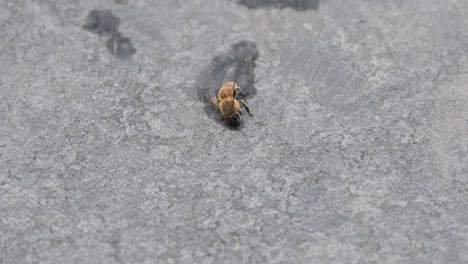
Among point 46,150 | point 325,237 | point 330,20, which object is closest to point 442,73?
point 330,20

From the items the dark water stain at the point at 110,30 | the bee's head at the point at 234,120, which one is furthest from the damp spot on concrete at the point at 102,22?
the bee's head at the point at 234,120

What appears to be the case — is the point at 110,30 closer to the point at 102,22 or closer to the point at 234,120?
the point at 102,22

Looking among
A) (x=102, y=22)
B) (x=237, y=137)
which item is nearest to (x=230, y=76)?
(x=237, y=137)

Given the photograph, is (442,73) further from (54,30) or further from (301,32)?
(54,30)

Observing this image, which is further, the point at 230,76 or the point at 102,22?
the point at 102,22

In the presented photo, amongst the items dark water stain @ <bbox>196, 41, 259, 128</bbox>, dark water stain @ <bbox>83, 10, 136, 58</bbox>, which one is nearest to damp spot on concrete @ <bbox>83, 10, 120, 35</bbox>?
dark water stain @ <bbox>83, 10, 136, 58</bbox>

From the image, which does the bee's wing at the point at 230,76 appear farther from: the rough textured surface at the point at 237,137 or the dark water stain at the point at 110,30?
the dark water stain at the point at 110,30
